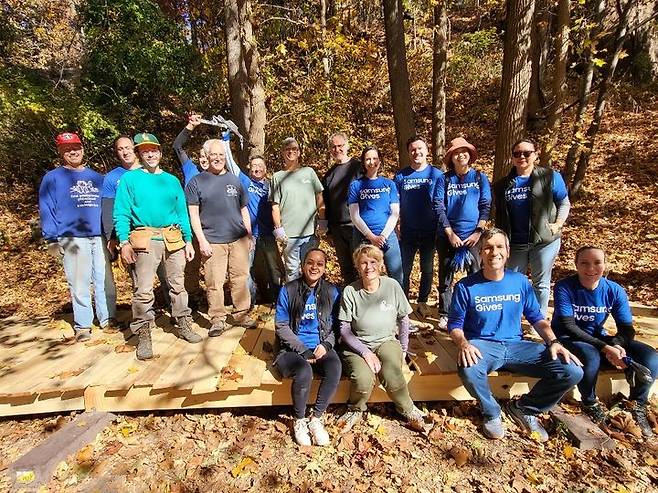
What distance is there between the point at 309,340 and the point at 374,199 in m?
1.70

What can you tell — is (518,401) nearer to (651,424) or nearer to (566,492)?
(566,492)

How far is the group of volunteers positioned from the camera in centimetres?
342

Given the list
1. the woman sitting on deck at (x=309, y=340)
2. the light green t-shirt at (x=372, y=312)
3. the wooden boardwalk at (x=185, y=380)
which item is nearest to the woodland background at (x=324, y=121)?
the wooden boardwalk at (x=185, y=380)

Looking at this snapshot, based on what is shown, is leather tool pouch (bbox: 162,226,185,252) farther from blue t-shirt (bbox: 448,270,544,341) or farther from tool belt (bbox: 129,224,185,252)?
blue t-shirt (bbox: 448,270,544,341)

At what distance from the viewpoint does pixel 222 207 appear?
14.0ft

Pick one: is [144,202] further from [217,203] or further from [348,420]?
[348,420]

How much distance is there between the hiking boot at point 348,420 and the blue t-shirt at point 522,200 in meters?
2.41

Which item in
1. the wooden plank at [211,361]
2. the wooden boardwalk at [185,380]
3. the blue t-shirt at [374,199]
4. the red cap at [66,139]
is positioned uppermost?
the red cap at [66,139]

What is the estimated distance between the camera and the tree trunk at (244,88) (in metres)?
6.05

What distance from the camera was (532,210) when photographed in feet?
13.1

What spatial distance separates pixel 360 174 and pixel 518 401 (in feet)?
9.03

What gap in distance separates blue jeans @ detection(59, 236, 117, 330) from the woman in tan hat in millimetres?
3986

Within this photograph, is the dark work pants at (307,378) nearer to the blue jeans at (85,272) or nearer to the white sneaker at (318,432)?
the white sneaker at (318,432)

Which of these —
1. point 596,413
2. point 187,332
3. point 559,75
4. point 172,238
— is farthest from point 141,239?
point 559,75
